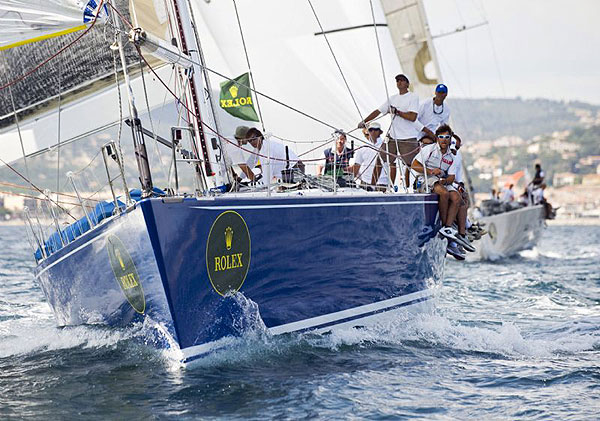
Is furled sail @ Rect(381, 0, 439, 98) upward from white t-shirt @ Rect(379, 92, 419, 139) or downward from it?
upward

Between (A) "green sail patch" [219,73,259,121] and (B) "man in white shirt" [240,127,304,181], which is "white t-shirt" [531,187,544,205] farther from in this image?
(A) "green sail patch" [219,73,259,121]

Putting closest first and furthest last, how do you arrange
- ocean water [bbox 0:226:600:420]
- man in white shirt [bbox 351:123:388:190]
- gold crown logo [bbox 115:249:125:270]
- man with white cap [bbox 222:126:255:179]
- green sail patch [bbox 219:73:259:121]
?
ocean water [bbox 0:226:600:420]
gold crown logo [bbox 115:249:125:270]
man with white cap [bbox 222:126:255:179]
green sail patch [bbox 219:73:259:121]
man in white shirt [bbox 351:123:388:190]

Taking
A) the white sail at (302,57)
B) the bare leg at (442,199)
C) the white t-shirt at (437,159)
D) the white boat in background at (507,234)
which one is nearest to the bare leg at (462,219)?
the bare leg at (442,199)

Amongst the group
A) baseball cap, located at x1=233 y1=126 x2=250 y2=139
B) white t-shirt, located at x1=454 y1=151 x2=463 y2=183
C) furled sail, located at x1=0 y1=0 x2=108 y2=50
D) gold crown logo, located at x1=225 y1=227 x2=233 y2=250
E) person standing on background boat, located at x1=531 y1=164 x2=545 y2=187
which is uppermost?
furled sail, located at x1=0 y1=0 x2=108 y2=50

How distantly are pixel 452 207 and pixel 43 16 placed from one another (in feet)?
12.5

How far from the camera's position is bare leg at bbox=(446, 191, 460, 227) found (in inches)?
294

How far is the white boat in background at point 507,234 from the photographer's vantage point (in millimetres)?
16719

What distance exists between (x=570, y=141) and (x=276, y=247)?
91850 millimetres

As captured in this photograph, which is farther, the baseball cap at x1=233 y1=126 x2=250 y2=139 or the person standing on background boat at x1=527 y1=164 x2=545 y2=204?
the person standing on background boat at x1=527 y1=164 x2=545 y2=204

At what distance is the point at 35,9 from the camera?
5.40 metres

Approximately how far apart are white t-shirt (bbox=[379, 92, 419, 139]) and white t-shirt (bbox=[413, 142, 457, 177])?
250 mm

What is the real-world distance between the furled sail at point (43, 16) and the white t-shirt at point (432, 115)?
11.1ft

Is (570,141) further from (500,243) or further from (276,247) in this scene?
(276,247)

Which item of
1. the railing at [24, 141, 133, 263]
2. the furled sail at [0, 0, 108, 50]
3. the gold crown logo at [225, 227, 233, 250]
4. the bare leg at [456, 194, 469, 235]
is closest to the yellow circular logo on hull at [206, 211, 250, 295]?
the gold crown logo at [225, 227, 233, 250]
